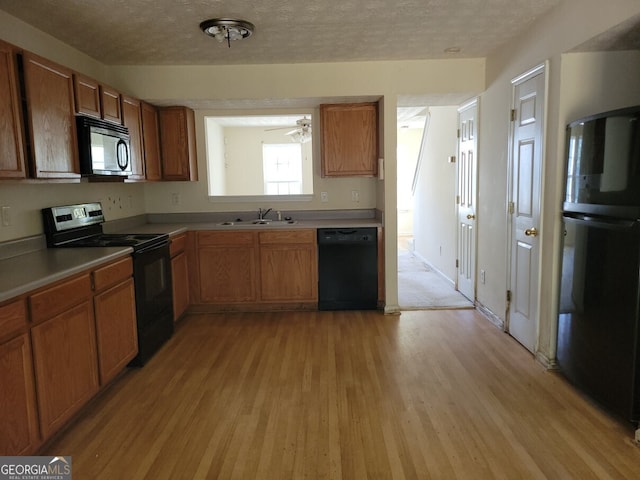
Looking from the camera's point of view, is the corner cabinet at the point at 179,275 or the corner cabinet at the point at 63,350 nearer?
the corner cabinet at the point at 63,350

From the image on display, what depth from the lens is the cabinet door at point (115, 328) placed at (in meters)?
2.57

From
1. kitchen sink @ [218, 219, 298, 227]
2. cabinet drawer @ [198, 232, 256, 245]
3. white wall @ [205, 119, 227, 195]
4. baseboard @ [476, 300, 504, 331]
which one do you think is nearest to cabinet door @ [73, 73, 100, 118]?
cabinet drawer @ [198, 232, 256, 245]

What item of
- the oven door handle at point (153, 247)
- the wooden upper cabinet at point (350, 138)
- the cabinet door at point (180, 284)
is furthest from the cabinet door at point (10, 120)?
the wooden upper cabinet at point (350, 138)

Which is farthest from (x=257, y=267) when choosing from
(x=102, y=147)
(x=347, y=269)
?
(x=102, y=147)

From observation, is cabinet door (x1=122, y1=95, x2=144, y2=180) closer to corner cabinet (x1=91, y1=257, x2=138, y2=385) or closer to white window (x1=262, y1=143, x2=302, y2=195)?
corner cabinet (x1=91, y1=257, x2=138, y2=385)

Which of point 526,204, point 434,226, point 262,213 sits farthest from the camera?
point 434,226

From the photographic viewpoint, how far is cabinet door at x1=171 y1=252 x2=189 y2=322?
3871 mm

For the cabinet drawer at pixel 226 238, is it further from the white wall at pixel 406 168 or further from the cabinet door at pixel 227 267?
the white wall at pixel 406 168

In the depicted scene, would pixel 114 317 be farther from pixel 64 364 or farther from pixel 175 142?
pixel 175 142

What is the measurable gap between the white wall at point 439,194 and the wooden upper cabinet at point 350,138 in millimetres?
1202

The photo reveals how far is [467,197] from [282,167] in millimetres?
5148

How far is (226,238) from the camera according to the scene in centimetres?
423

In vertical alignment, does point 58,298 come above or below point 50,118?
below

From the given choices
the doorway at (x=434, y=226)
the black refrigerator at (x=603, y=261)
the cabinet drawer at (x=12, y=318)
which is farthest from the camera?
the doorway at (x=434, y=226)
